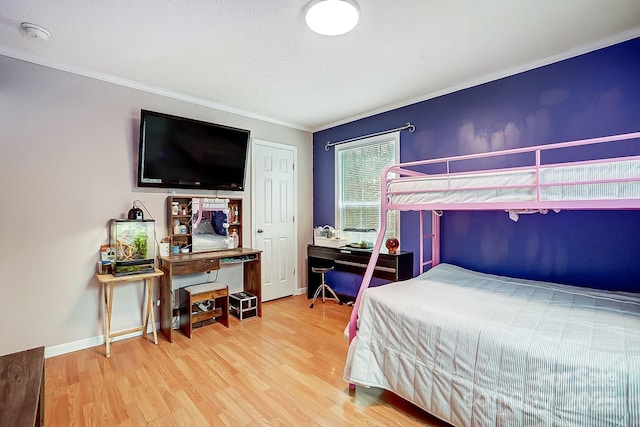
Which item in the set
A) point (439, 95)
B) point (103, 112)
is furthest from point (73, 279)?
point (439, 95)

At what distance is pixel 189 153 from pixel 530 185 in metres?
3.02

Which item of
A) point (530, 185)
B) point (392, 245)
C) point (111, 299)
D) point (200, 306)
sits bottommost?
point (200, 306)

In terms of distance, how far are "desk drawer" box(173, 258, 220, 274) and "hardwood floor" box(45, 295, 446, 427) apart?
646 mm

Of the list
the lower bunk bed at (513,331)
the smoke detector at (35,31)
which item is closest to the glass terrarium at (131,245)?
the smoke detector at (35,31)

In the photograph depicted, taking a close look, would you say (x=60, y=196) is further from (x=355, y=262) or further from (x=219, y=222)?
(x=355, y=262)

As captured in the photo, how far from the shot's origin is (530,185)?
1.77 metres

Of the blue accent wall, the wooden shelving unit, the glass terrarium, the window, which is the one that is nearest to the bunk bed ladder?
the blue accent wall

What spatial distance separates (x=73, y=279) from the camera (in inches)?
106

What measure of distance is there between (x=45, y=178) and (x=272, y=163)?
235 centimetres

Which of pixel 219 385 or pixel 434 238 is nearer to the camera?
pixel 219 385

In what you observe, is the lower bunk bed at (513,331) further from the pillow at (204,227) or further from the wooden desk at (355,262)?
the pillow at (204,227)

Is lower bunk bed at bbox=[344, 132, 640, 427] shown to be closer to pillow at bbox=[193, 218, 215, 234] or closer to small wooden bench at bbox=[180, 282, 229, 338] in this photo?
small wooden bench at bbox=[180, 282, 229, 338]

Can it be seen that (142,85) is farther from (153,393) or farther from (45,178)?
(153,393)

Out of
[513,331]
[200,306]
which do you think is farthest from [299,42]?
[200,306]
